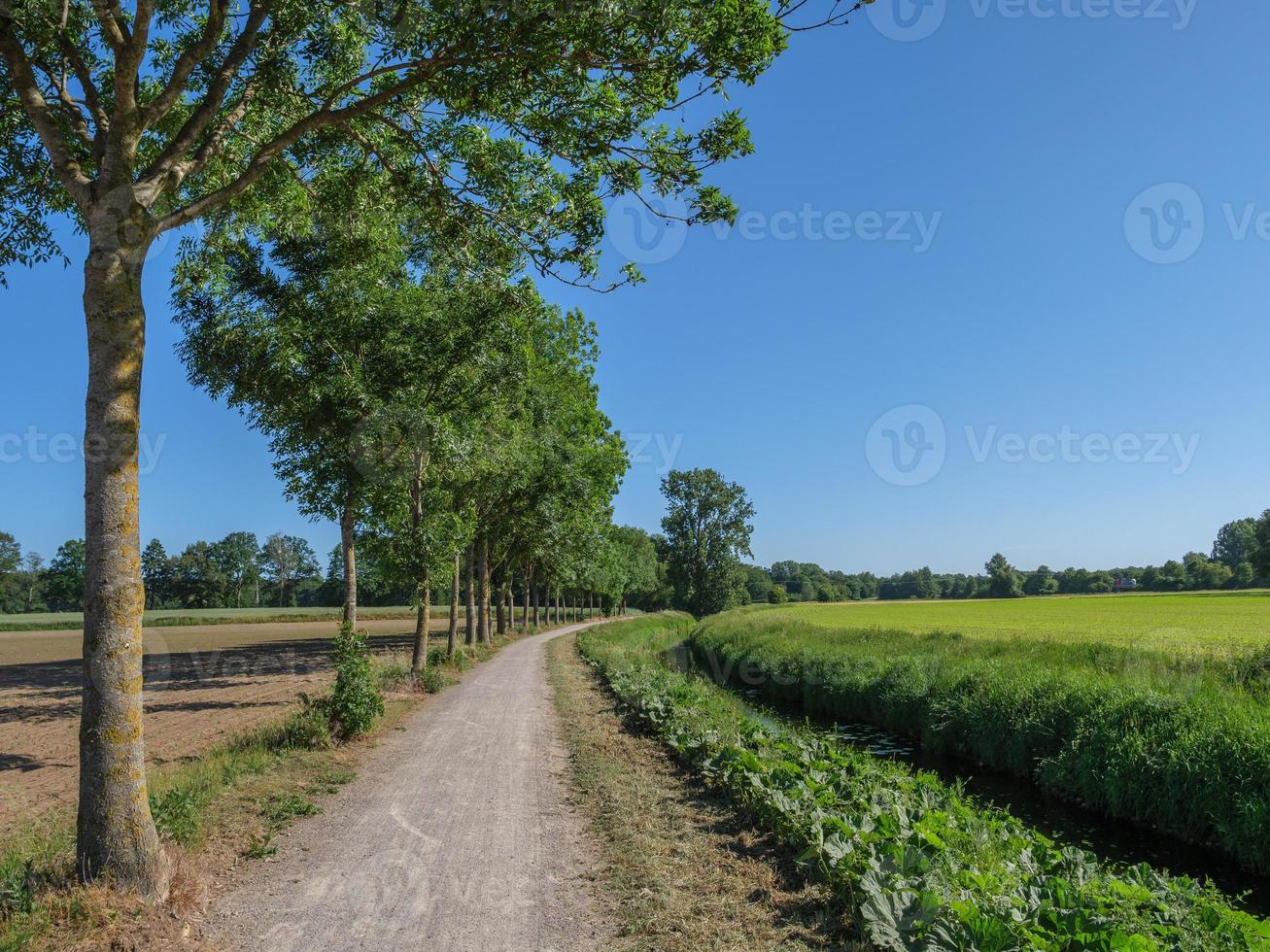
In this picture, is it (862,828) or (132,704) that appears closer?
(132,704)

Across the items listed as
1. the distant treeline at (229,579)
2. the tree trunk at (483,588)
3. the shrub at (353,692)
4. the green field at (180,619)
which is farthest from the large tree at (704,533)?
the shrub at (353,692)

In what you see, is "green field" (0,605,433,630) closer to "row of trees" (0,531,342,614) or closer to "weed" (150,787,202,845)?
"row of trees" (0,531,342,614)

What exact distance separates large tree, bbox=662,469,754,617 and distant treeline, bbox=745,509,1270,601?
32.4 metres

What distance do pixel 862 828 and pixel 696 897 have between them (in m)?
1.59

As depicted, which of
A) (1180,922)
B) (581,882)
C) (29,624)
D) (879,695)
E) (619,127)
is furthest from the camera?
(29,624)

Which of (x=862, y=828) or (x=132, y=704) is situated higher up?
(x=132, y=704)

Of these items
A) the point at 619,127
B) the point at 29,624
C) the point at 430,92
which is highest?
the point at 430,92

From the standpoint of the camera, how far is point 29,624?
2537 inches

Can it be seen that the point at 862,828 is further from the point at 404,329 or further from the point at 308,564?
the point at 308,564

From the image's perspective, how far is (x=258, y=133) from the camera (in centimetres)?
840

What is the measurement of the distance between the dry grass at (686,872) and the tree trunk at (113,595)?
11.7ft

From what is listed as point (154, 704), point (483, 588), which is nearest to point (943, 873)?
point (154, 704)

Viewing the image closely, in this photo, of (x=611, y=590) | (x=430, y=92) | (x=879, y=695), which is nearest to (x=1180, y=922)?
(x=430, y=92)

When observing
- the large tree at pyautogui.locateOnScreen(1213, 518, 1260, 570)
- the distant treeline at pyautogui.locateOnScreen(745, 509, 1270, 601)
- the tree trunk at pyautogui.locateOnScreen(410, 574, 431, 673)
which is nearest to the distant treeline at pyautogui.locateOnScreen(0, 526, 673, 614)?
the distant treeline at pyautogui.locateOnScreen(745, 509, 1270, 601)
